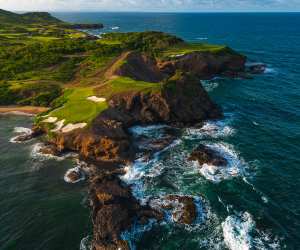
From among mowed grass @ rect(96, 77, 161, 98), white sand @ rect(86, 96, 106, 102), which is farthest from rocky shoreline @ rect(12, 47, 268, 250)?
white sand @ rect(86, 96, 106, 102)

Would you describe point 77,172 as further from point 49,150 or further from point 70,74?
point 70,74

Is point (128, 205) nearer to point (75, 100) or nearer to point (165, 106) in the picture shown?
point (165, 106)

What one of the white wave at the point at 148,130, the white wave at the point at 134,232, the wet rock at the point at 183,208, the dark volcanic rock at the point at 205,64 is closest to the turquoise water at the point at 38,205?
the white wave at the point at 134,232

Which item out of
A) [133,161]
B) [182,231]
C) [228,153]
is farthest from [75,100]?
[182,231]

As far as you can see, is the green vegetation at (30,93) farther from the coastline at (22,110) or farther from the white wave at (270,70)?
the white wave at (270,70)

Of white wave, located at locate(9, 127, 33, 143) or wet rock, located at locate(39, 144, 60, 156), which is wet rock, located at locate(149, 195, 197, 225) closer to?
wet rock, located at locate(39, 144, 60, 156)

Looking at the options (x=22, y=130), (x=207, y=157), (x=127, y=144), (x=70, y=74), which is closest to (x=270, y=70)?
(x=70, y=74)

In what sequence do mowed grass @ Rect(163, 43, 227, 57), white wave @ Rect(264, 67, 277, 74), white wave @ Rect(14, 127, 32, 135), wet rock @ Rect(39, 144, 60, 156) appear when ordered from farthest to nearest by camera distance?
mowed grass @ Rect(163, 43, 227, 57)
white wave @ Rect(264, 67, 277, 74)
white wave @ Rect(14, 127, 32, 135)
wet rock @ Rect(39, 144, 60, 156)
